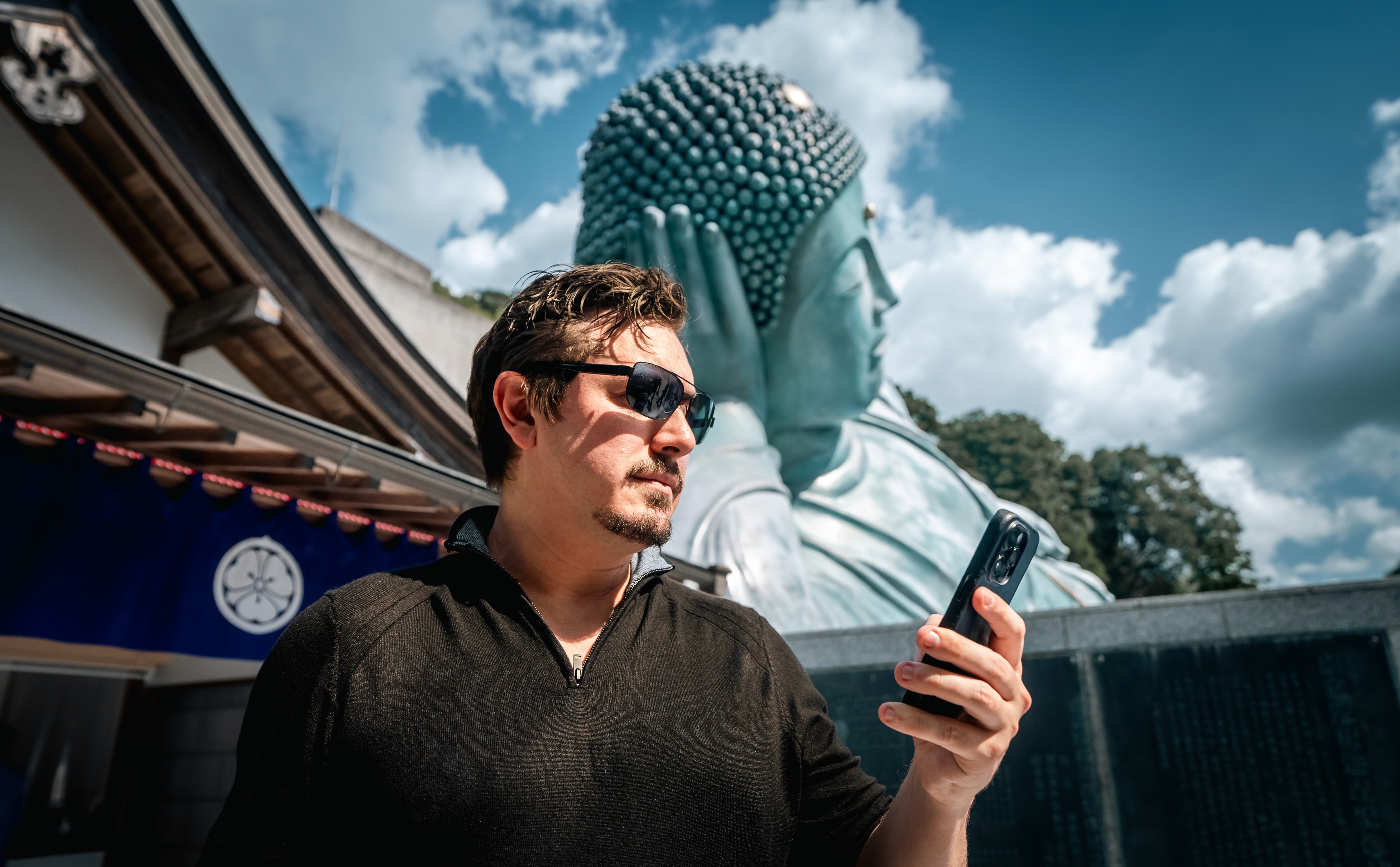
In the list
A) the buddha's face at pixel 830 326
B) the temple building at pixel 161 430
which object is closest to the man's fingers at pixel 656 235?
the buddha's face at pixel 830 326

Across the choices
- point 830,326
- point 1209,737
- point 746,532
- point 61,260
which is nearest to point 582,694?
point 1209,737

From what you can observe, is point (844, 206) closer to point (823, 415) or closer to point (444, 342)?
point (823, 415)

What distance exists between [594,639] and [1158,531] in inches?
1172

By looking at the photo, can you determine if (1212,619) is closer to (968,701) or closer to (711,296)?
(968,701)

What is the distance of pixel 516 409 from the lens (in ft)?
4.58

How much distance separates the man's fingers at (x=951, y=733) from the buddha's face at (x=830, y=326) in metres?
7.37

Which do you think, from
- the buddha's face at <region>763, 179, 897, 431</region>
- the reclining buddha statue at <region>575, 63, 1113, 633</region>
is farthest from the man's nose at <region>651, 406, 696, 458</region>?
the buddha's face at <region>763, 179, 897, 431</region>

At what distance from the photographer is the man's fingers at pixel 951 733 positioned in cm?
100

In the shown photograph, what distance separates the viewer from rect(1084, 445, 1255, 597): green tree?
87.1 ft

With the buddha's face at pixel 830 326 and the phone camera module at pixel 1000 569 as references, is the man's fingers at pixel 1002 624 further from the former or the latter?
the buddha's face at pixel 830 326

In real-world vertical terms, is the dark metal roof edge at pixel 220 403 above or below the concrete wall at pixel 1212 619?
above

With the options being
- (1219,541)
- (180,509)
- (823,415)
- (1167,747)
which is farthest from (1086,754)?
(1219,541)

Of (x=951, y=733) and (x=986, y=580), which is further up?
(x=986, y=580)

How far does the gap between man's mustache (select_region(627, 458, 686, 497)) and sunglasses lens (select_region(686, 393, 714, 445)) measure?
0.06 metres
